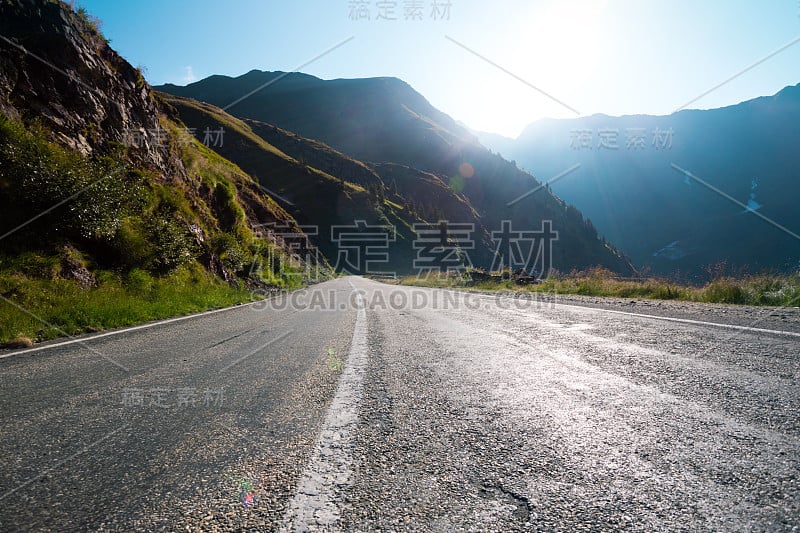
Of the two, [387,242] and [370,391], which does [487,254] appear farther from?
[370,391]

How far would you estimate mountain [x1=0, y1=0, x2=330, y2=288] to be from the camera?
288 inches

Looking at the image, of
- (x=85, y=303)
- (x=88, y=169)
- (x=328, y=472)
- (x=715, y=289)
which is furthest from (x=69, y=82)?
(x=715, y=289)

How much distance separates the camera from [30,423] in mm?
2021

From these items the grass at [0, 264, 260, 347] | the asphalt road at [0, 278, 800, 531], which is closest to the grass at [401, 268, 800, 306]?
the asphalt road at [0, 278, 800, 531]

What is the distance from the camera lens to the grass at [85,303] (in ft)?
17.2

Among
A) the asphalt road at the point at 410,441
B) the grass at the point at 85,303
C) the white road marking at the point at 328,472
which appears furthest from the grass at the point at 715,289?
the grass at the point at 85,303

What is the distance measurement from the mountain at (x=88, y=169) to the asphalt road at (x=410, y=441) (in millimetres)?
5250

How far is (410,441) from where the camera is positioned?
5.72ft

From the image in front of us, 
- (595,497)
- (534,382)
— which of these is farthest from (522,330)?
(595,497)

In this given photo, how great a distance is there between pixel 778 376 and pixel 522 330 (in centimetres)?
283

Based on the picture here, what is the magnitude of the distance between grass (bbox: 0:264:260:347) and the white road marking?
15.7 feet

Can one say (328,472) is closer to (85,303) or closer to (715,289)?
(85,303)

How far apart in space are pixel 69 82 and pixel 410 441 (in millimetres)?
15052

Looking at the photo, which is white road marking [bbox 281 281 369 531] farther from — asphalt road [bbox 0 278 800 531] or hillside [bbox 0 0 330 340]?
hillside [bbox 0 0 330 340]
